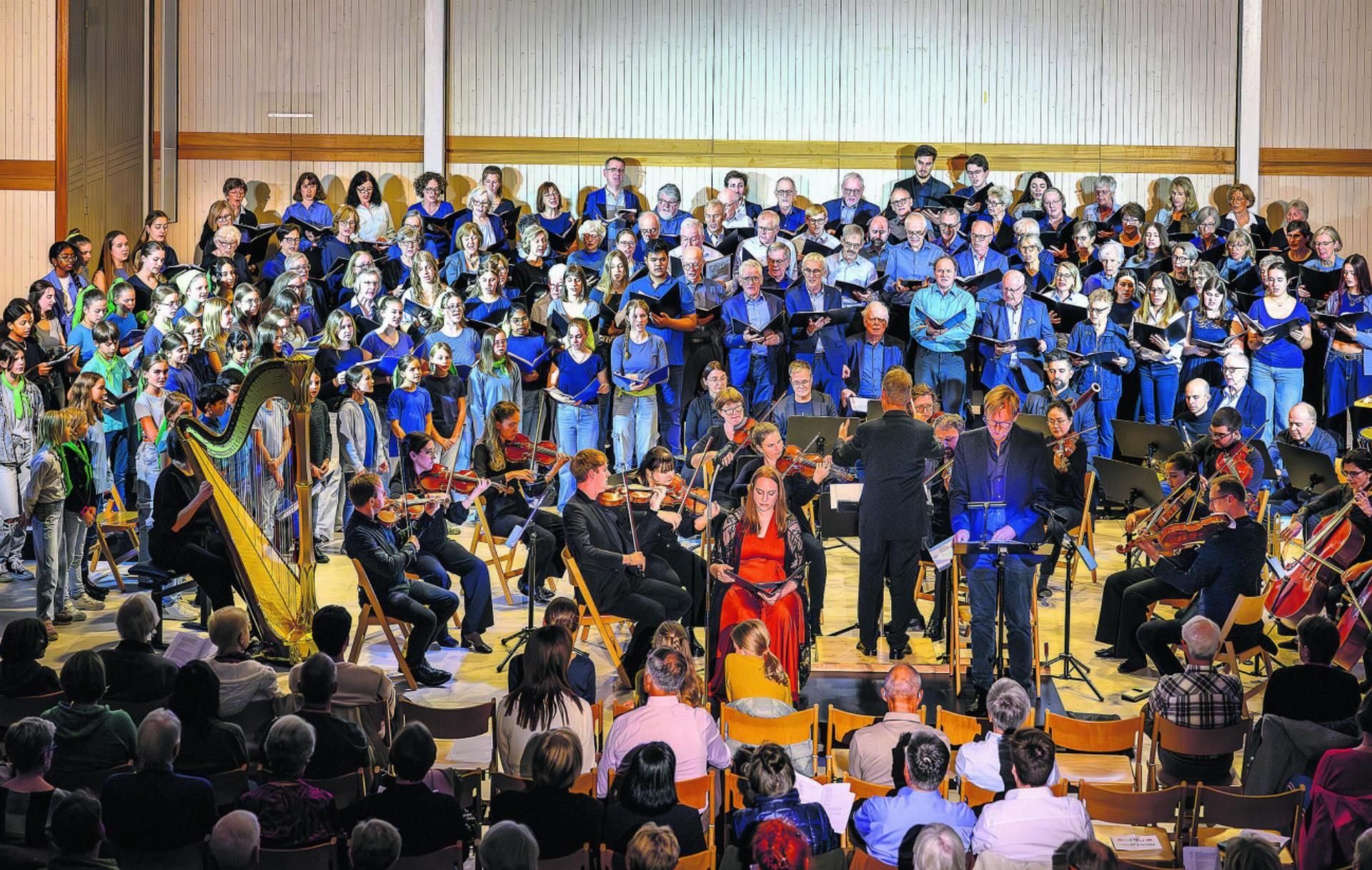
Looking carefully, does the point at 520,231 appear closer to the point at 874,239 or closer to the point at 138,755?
the point at 874,239

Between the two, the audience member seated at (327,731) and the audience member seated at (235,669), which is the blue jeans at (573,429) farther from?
the audience member seated at (327,731)

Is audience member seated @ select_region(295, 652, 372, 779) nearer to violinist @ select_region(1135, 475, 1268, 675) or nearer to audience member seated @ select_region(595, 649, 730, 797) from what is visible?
audience member seated @ select_region(595, 649, 730, 797)

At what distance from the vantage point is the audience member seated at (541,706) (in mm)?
5152

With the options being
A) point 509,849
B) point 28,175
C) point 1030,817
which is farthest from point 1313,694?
point 28,175

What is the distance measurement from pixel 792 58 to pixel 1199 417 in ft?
22.1

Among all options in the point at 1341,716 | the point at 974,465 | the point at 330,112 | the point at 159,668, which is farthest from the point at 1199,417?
the point at 330,112

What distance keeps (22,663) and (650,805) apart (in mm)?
2515

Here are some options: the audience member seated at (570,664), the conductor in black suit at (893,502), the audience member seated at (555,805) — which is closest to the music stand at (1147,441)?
the conductor in black suit at (893,502)

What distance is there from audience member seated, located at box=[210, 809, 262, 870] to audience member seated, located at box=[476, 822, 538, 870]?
2.06 feet

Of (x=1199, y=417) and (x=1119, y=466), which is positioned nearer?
(x=1119, y=466)

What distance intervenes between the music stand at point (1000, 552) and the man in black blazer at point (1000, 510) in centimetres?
3

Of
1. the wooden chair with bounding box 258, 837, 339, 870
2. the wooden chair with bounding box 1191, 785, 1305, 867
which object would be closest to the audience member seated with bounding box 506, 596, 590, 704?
the wooden chair with bounding box 258, 837, 339, 870

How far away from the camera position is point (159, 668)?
548 centimetres

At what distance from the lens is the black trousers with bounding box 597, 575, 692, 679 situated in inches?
275
